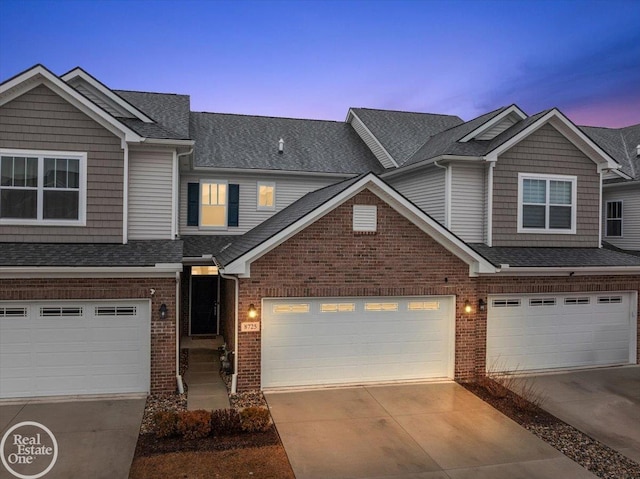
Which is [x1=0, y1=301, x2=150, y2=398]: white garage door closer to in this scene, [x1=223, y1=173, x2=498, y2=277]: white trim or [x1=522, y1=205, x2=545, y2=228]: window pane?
[x1=223, y1=173, x2=498, y2=277]: white trim

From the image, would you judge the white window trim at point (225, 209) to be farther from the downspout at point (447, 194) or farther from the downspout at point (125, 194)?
the downspout at point (447, 194)

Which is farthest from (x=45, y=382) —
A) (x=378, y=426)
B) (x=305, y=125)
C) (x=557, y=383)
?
(x=305, y=125)

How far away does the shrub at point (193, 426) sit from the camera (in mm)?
8227

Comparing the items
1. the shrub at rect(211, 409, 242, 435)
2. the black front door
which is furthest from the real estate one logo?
the black front door

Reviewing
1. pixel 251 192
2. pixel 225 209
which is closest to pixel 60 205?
pixel 225 209

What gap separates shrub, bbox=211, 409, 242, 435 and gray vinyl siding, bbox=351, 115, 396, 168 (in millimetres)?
11768

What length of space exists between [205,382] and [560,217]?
11.5m

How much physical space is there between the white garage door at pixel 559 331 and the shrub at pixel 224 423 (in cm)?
726

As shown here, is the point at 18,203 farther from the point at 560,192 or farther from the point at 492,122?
the point at 560,192

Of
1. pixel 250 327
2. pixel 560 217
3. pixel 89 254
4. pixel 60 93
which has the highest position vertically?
pixel 60 93

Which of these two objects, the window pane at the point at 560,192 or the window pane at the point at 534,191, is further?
the window pane at the point at 560,192

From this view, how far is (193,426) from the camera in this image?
8.27 m

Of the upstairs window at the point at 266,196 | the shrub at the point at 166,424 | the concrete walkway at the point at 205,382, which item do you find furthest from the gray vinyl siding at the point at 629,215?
the shrub at the point at 166,424

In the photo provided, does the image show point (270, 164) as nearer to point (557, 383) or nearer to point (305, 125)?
point (305, 125)
